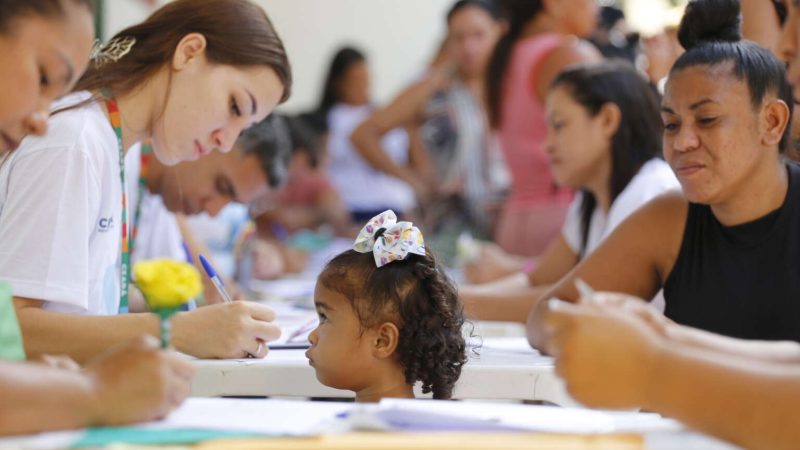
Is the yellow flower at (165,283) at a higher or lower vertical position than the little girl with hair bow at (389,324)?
higher

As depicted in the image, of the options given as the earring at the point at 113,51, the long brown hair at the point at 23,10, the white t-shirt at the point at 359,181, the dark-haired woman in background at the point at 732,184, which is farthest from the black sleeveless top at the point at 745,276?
the white t-shirt at the point at 359,181

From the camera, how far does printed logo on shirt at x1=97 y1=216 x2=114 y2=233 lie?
2.01 m

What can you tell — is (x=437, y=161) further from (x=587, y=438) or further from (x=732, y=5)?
(x=587, y=438)

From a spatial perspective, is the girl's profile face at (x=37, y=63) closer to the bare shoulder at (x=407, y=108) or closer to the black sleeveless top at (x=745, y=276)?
the black sleeveless top at (x=745, y=276)

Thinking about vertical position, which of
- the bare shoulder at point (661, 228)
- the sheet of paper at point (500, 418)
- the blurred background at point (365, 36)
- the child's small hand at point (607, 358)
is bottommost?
the sheet of paper at point (500, 418)

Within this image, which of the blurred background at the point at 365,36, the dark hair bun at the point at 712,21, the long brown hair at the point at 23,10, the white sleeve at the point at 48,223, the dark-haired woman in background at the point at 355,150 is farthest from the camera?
the blurred background at the point at 365,36

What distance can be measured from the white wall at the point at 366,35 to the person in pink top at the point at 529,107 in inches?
124

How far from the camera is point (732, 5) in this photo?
82.3 inches

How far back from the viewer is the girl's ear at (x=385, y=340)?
1.99 metres

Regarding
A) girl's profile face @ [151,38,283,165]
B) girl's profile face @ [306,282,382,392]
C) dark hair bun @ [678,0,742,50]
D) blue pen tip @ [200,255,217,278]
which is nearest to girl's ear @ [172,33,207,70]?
girl's profile face @ [151,38,283,165]

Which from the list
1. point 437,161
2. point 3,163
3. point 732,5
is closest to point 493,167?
point 437,161

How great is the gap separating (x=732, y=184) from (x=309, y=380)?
2.96 ft

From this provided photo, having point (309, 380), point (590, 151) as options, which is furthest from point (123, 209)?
point (590, 151)

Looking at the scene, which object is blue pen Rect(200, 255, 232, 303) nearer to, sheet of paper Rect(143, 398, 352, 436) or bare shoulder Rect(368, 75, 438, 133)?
sheet of paper Rect(143, 398, 352, 436)
